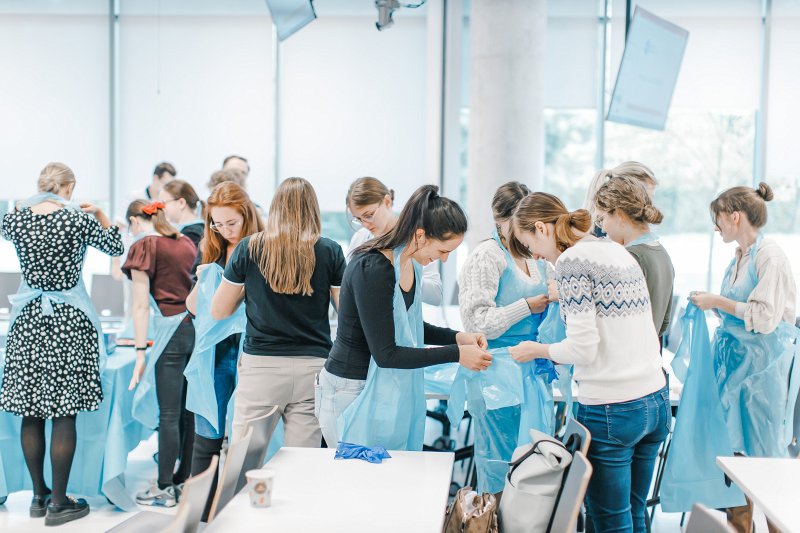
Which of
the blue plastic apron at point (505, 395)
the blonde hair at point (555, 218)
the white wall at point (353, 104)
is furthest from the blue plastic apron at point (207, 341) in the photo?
the white wall at point (353, 104)

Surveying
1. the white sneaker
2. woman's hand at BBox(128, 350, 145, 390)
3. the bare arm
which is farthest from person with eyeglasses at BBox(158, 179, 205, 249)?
the white sneaker

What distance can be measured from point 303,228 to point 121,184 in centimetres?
491

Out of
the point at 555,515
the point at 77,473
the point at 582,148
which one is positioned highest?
the point at 582,148

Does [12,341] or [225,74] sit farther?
[225,74]

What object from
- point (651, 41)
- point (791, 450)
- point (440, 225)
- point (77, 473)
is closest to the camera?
point (440, 225)

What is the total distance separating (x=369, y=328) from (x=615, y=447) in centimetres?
76

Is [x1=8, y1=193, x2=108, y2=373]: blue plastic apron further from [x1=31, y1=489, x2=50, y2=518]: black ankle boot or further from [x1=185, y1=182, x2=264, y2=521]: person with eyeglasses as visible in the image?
[x1=31, y1=489, x2=50, y2=518]: black ankle boot

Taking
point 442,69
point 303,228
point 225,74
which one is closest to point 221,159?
point 225,74

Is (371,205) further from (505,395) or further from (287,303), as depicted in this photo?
(505,395)

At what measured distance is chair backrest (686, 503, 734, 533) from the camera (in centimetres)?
154

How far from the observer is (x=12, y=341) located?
345cm

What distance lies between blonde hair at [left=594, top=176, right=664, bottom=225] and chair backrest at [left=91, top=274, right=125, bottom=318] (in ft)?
12.7

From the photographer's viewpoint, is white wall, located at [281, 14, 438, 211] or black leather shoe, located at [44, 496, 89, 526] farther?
white wall, located at [281, 14, 438, 211]

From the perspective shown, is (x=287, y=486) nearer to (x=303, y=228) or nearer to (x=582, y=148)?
(x=303, y=228)
